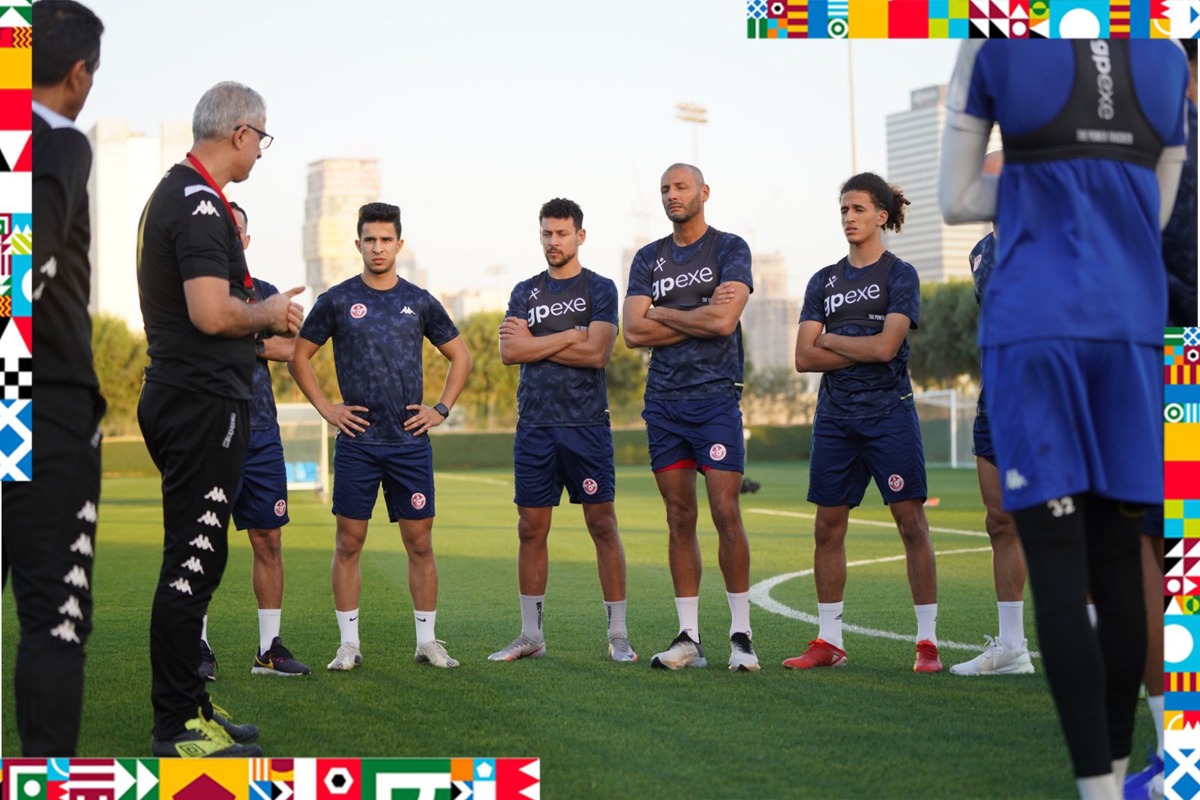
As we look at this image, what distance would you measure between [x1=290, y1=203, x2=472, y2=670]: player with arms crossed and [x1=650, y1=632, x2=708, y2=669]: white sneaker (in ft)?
4.26

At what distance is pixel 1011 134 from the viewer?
3.36 metres

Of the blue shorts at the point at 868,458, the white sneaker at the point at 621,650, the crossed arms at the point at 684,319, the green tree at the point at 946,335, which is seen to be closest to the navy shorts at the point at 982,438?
the blue shorts at the point at 868,458

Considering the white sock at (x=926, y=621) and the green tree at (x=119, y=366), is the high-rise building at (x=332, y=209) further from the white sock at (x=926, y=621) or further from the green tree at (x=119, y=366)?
the white sock at (x=926, y=621)

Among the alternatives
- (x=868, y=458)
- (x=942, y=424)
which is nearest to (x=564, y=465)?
(x=868, y=458)

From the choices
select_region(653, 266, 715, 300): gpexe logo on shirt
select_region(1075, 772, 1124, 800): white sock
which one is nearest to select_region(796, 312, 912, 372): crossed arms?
select_region(653, 266, 715, 300): gpexe logo on shirt

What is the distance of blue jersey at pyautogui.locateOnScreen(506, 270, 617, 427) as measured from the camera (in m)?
7.49

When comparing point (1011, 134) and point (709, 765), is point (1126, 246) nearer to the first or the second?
point (1011, 134)

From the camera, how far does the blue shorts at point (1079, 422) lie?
10.7 feet

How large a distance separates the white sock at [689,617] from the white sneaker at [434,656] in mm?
1189

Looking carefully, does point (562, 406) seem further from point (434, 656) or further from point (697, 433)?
point (434, 656)

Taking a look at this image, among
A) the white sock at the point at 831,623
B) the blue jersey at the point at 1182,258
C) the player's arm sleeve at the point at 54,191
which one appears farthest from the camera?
the white sock at the point at 831,623

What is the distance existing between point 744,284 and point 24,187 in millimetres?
4232

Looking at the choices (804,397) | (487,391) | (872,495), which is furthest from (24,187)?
(804,397)

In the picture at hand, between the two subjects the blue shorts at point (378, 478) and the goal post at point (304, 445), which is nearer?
the blue shorts at point (378, 478)
